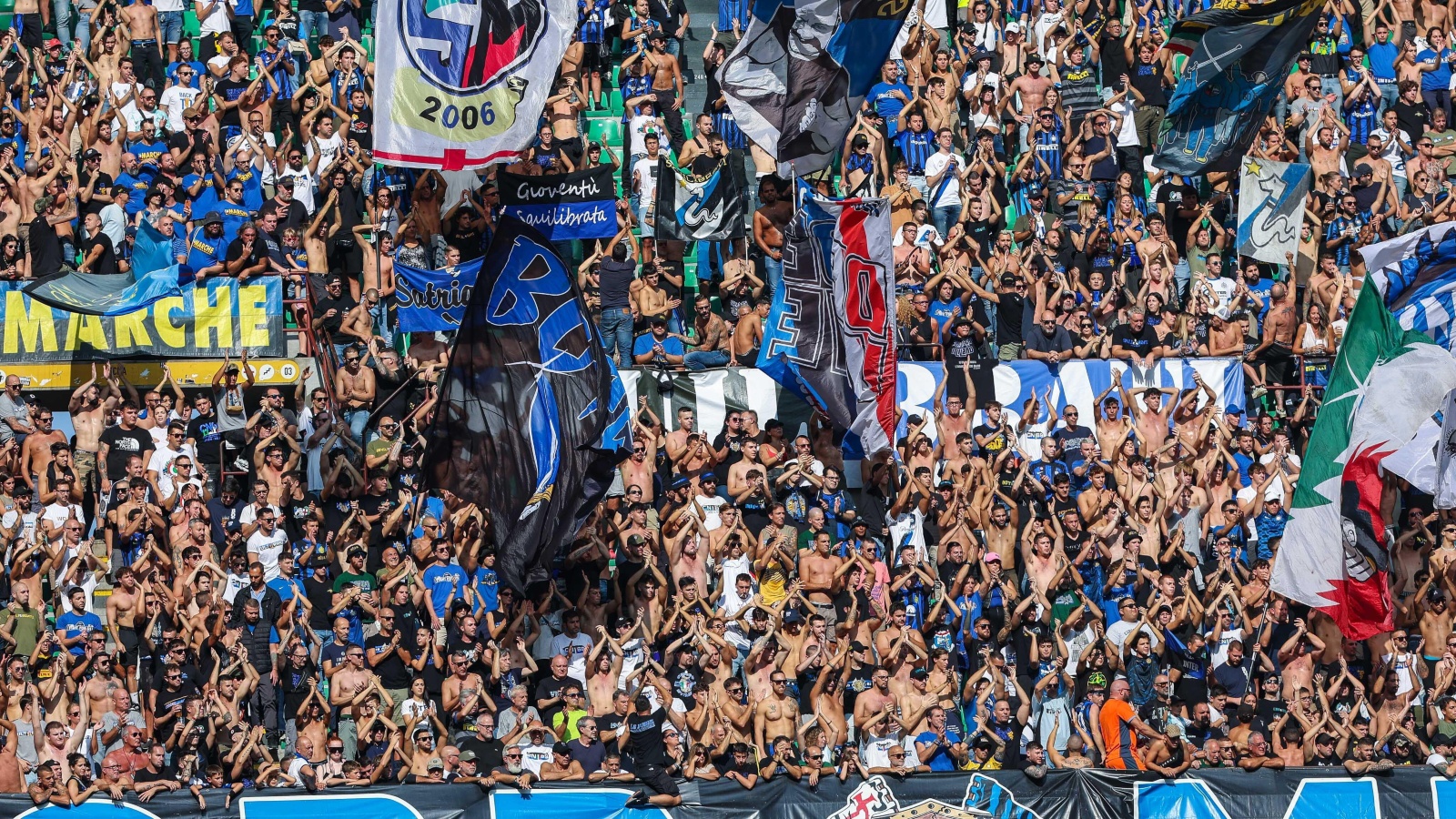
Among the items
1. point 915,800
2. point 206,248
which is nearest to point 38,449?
point 206,248

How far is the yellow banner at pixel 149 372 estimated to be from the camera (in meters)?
24.7

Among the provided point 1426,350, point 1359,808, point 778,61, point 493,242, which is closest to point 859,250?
point 778,61

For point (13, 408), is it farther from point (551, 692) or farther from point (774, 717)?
point (774, 717)

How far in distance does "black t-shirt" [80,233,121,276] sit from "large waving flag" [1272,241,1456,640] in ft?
38.7

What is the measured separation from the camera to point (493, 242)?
2289cm

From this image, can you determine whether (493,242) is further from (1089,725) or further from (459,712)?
(1089,725)

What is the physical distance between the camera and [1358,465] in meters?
23.3

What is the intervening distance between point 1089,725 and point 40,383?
10.6 meters

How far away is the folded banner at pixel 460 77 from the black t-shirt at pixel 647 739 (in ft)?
18.3

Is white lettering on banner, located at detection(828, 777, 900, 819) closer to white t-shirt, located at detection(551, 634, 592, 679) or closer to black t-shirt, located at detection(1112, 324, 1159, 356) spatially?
white t-shirt, located at detection(551, 634, 592, 679)

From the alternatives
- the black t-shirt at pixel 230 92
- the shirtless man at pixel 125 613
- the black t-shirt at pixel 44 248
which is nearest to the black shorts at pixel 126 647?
the shirtless man at pixel 125 613

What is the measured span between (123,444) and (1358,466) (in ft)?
38.2

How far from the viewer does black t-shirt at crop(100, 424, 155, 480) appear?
2408cm

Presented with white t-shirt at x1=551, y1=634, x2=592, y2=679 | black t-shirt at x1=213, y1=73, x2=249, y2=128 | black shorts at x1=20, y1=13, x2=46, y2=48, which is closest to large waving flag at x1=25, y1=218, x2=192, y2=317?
black t-shirt at x1=213, y1=73, x2=249, y2=128
